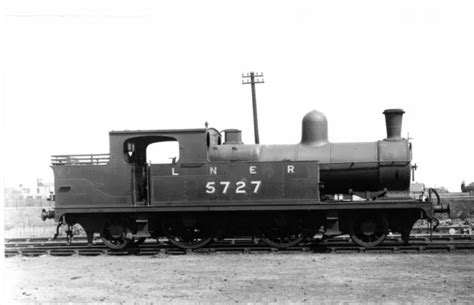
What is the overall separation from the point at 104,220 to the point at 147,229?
112 centimetres

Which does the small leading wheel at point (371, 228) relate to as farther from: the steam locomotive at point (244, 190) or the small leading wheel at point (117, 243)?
the small leading wheel at point (117, 243)

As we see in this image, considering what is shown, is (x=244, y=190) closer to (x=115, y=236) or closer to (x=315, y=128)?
(x=315, y=128)

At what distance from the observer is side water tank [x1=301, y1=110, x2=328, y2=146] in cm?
1299

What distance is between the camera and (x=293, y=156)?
42.5 feet

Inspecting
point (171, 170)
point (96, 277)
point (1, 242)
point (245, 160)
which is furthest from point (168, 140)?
point (1, 242)

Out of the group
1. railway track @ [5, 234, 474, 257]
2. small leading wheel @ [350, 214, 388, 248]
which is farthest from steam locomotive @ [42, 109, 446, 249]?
railway track @ [5, 234, 474, 257]

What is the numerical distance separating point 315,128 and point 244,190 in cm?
224

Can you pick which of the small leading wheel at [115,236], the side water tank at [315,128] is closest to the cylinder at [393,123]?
the side water tank at [315,128]

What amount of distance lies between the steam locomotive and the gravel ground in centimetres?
98

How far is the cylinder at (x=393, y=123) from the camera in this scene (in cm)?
1264

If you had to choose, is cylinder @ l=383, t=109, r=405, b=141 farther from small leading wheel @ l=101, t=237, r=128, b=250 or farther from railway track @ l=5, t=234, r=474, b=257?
small leading wheel @ l=101, t=237, r=128, b=250

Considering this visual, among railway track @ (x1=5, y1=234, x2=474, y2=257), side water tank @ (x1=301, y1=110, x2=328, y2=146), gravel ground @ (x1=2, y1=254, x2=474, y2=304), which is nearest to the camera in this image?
gravel ground @ (x1=2, y1=254, x2=474, y2=304)

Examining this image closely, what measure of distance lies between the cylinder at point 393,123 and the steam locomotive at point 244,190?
0.08ft

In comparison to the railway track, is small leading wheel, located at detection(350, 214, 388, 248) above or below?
above
